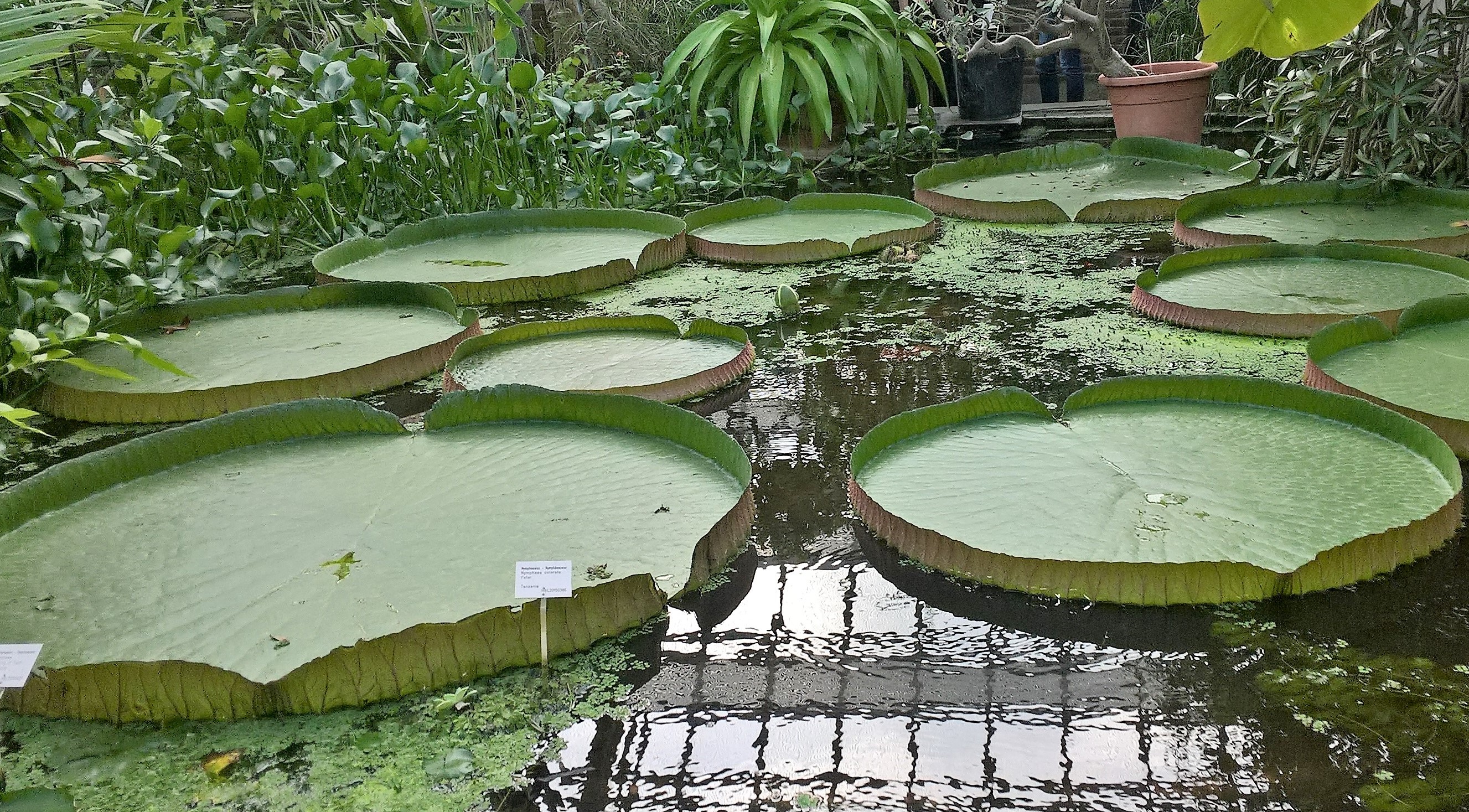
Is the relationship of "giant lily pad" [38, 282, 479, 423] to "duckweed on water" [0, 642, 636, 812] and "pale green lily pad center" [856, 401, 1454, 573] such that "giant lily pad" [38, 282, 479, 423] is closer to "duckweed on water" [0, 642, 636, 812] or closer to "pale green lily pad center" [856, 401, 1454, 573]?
"duckweed on water" [0, 642, 636, 812]

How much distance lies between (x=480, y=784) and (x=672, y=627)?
0.42 m

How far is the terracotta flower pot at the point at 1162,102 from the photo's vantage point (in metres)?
5.02

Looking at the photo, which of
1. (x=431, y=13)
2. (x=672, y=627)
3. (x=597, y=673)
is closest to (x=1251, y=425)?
(x=672, y=627)

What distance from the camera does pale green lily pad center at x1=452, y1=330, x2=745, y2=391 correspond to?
260cm

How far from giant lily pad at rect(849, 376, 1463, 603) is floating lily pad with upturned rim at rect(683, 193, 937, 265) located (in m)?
1.66

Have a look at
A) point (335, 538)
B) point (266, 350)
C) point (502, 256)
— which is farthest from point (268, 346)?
point (335, 538)

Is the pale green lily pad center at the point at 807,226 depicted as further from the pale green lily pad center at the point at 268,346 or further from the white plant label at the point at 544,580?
the white plant label at the point at 544,580

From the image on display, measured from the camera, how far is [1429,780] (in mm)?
1284

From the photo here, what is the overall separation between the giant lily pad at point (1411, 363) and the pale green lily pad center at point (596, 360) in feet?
4.19

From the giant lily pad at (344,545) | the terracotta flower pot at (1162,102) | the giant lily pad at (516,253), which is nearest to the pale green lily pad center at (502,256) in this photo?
the giant lily pad at (516,253)

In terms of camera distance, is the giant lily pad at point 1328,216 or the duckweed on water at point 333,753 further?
the giant lily pad at point 1328,216

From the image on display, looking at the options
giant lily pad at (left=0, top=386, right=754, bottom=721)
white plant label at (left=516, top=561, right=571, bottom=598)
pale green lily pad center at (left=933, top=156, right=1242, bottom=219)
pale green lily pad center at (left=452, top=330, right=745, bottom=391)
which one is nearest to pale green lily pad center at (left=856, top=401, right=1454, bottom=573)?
giant lily pad at (left=0, top=386, right=754, bottom=721)

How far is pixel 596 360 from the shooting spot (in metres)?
2.74

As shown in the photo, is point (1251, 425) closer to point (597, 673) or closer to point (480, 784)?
point (597, 673)
